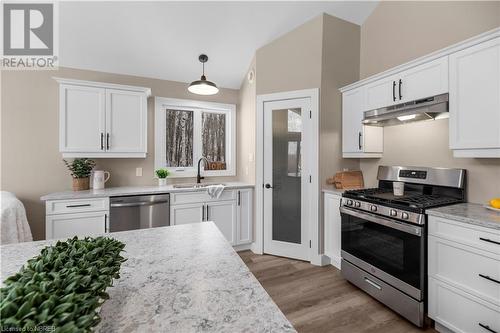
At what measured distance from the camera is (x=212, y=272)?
2.75 ft

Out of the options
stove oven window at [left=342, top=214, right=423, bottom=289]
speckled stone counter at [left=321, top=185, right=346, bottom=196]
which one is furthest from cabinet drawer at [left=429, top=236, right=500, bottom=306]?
speckled stone counter at [left=321, top=185, right=346, bottom=196]

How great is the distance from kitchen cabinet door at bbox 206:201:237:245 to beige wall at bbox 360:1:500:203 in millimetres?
1898

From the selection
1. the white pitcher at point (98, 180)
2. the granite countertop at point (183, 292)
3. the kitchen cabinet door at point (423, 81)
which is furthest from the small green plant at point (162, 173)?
the kitchen cabinet door at point (423, 81)

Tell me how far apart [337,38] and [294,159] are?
1.68 m

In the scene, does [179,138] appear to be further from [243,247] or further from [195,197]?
[243,247]

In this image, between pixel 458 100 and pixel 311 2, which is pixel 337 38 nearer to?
pixel 311 2

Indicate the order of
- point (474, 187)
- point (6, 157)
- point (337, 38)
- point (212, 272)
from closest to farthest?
point (212, 272), point (474, 187), point (6, 157), point (337, 38)

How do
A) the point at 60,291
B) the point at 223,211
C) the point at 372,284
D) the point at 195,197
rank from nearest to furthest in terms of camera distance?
1. the point at 60,291
2. the point at 372,284
3. the point at 195,197
4. the point at 223,211

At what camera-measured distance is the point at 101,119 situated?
9.14 ft

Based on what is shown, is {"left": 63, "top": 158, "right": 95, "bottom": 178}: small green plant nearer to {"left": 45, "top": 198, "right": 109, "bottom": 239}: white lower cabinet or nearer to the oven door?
{"left": 45, "top": 198, "right": 109, "bottom": 239}: white lower cabinet

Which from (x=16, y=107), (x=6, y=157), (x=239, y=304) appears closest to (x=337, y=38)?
(x=239, y=304)

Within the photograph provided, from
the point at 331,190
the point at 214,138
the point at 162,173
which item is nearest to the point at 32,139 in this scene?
the point at 162,173

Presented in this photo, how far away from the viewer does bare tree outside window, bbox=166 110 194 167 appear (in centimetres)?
356

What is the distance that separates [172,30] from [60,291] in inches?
120
